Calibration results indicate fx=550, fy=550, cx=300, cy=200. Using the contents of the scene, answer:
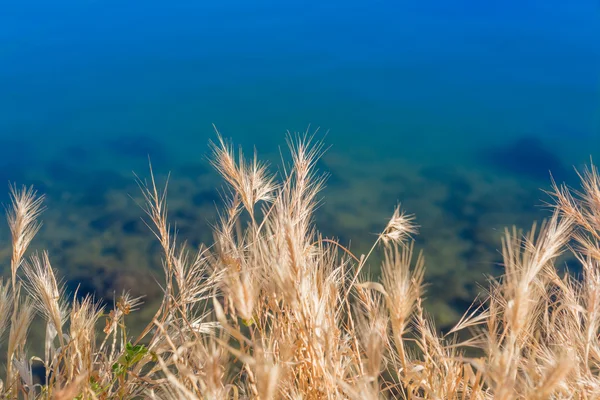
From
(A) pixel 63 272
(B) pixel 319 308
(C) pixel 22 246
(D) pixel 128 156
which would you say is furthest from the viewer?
(D) pixel 128 156

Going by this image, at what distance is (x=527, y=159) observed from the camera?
13.5ft

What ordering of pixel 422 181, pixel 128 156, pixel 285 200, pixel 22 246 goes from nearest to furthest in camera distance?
pixel 285 200, pixel 22 246, pixel 422 181, pixel 128 156

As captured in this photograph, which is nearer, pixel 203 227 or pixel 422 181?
pixel 203 227

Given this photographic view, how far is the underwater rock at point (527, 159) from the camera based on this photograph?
396 centimetres

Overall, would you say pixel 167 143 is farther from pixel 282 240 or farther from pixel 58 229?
pixel 282 240

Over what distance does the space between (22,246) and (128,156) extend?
3041 millimetres

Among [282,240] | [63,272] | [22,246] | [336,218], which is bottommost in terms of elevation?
[63,272]

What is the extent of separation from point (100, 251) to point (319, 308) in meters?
2.63

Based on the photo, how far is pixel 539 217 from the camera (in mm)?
3506

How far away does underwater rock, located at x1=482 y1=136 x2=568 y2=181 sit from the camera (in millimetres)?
3965

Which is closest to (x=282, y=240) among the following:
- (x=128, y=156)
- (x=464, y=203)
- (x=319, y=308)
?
(x=319, y=308)

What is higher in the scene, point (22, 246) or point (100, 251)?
point (22, 246)

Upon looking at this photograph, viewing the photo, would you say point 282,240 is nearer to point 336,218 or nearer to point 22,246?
point 22,246

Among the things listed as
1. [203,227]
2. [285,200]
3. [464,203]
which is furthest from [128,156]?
[285,200]
